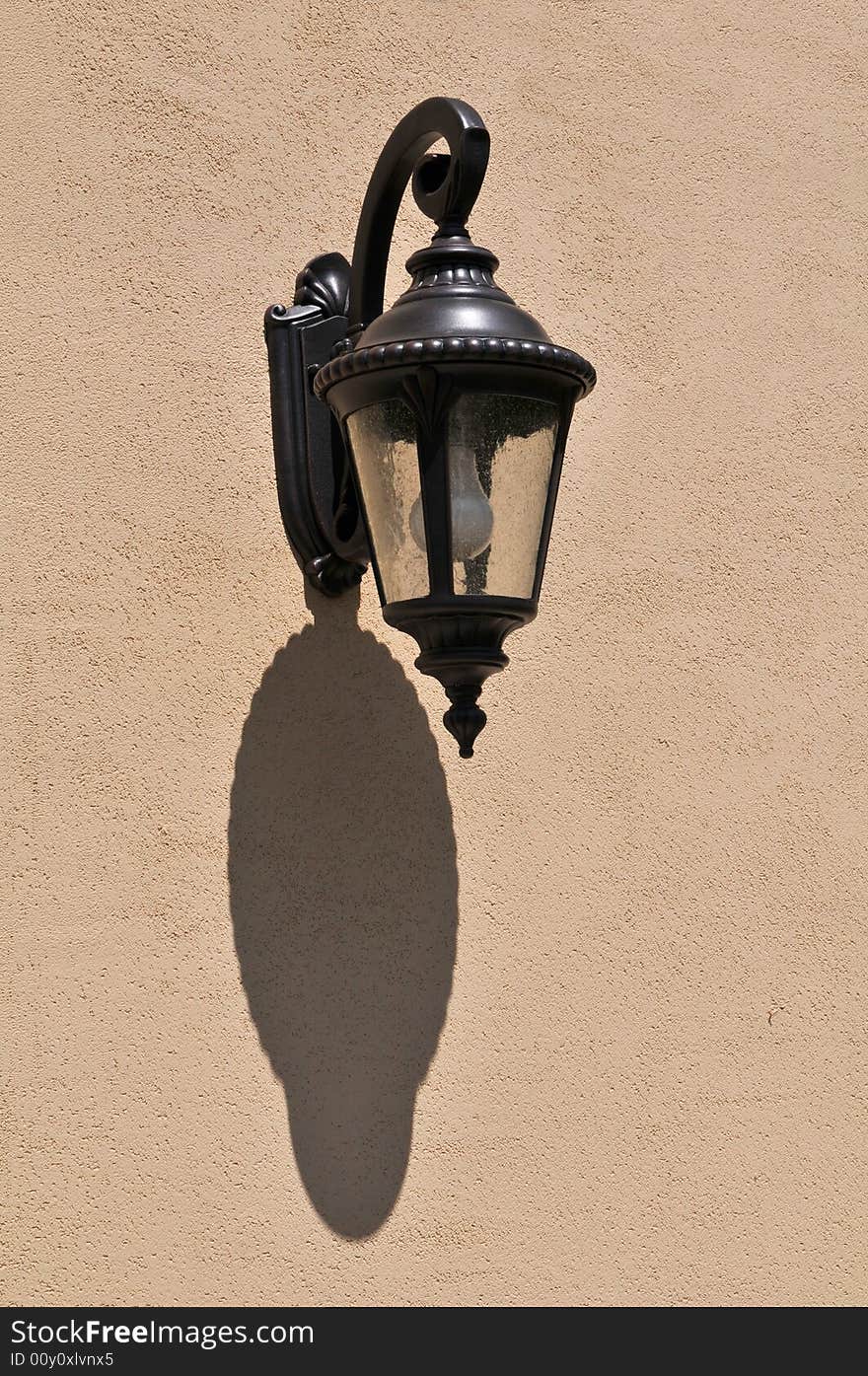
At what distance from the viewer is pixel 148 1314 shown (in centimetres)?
236

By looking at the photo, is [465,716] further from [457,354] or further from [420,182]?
[420,182]

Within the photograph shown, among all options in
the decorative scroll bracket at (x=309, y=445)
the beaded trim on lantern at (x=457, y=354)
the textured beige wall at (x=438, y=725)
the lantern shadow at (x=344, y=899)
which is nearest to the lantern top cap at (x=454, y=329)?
the beaded trim on lantern at (x=457, y=354)

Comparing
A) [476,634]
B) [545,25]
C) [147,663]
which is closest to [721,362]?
[545,25]

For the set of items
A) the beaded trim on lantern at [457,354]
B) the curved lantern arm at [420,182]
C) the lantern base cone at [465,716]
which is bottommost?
the lantern base cone at [465,716]

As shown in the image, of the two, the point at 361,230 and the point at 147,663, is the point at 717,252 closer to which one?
the point at 361,230

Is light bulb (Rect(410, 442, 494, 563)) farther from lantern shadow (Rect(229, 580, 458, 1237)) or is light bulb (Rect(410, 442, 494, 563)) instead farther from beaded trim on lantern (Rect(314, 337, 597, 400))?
lantern shadow (Rect(229, 580, 458, 1237))

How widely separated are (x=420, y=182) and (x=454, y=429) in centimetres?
43

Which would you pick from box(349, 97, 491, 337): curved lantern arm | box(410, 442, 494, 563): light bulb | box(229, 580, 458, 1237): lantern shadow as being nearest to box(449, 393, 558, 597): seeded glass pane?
box(410, 442, 494, 563): light bulb

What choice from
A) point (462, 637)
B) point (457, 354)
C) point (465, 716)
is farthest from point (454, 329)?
point (465, 716)

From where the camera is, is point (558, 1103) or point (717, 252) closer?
point (558, 1103)

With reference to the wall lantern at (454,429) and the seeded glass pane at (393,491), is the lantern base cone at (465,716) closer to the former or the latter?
the wall lantern at (454,429)

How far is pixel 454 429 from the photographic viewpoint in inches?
85.9

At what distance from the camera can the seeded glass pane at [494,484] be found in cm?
219

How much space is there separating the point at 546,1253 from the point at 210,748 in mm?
1013
